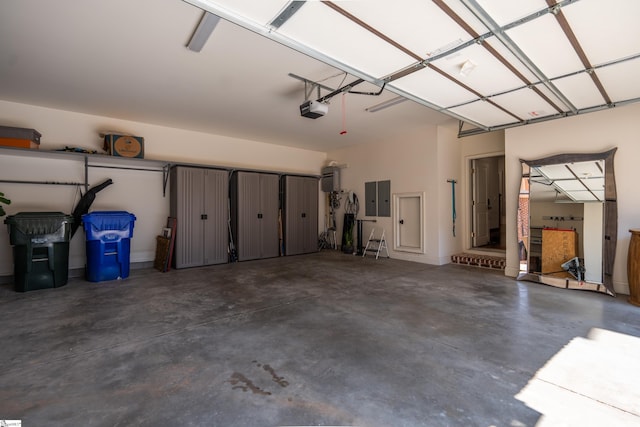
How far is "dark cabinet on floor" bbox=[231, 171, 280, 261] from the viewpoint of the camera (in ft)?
21.8

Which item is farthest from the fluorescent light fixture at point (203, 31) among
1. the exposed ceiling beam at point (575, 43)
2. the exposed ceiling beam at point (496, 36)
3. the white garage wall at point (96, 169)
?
the white garage wall at point (96, 169)

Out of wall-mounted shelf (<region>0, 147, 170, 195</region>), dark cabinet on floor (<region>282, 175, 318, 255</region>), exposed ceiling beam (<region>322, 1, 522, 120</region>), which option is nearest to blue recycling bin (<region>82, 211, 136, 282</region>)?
wall-mounted shelf (<region>0, 147, 170, 195</region>)

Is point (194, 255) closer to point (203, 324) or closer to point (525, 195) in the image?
point (203, 324)

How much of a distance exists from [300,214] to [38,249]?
5021mm

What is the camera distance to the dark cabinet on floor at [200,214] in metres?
5.82

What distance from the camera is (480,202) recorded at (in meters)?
7.07

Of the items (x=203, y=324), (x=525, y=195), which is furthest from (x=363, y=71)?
(x=525, y=195)

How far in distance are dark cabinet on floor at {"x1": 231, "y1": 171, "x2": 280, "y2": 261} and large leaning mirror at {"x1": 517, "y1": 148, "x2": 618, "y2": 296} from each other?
202 inches

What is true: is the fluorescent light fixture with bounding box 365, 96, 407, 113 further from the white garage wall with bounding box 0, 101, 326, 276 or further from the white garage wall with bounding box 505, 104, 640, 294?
the white garage wall with bounding box 0, 101, 326, 276

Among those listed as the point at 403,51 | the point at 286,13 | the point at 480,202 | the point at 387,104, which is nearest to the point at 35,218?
the point at 286,13

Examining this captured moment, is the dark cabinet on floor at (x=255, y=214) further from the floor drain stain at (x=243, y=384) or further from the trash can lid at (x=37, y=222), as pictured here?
the floor drain stain at (x=243, y=384)

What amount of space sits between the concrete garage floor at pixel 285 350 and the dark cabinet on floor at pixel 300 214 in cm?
301

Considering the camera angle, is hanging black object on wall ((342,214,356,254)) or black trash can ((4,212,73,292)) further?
hanging black object on wall ((342,214,356,254))

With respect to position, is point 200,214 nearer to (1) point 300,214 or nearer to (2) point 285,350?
(1) point 300,214
